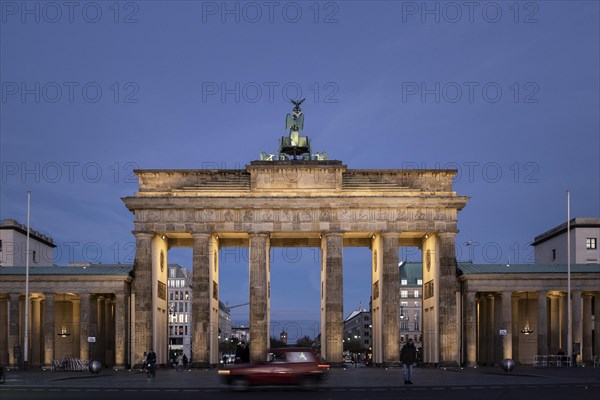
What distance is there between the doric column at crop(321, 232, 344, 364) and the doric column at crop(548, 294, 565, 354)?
2139 centimetres

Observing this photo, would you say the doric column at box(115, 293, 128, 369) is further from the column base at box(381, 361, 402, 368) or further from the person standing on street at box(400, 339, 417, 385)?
the person standing on street at box(400, 339, 417, 385)

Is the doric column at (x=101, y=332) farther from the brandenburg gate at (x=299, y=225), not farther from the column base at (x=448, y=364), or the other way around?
the column base at (x=448, y=364)

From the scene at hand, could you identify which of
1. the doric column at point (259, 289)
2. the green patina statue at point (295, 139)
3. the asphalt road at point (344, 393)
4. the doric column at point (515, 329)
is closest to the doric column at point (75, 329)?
the doric column at point (259, 289)

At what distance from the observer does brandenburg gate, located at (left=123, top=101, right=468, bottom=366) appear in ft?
268

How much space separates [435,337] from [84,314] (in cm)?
3136

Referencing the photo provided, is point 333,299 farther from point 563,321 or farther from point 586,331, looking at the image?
point 586,331

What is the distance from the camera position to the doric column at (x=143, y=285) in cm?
8143

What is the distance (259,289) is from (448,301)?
16.8m

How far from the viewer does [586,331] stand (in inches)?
3319

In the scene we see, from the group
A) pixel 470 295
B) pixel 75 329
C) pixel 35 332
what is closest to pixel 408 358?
pixel 470 295

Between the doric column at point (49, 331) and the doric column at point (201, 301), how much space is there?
1246 cm

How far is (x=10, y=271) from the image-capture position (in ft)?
275

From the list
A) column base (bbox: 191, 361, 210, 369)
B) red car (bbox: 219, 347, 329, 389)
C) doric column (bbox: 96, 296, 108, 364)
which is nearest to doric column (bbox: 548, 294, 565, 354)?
column base (bbox: 191, 361, 210, 369)

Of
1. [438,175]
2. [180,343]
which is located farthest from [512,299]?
[180,343]
